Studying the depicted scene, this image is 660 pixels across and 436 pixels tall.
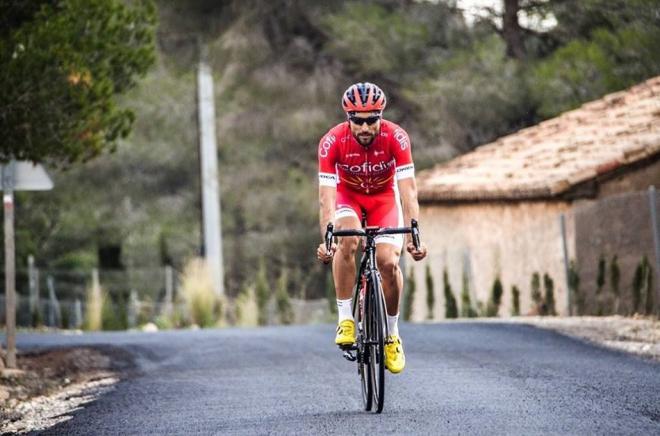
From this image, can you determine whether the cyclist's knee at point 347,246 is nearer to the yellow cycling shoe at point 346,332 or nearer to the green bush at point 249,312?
the yellow cycling shoe at point 346,332

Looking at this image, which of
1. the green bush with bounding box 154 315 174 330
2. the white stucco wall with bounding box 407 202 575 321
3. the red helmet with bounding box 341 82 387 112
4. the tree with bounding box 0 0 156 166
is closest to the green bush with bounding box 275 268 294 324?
the green bush with bounding box 154 315 174 330

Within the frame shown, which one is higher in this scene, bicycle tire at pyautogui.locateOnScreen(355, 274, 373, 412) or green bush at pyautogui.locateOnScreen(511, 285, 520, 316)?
green bush at pyautogui.locateOnScreen(511, 285, 520, 316)

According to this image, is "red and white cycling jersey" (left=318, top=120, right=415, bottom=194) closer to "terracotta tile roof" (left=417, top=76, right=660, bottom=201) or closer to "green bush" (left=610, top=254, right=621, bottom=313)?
"green bush" (left=610, top=254, right=621, bottom=313)

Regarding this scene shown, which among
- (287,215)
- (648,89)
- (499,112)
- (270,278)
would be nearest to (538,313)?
(648,89)

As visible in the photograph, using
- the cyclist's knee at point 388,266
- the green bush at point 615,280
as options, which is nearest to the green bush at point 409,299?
the green bush at point 615,280

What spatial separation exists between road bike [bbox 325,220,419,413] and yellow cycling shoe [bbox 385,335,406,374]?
11cm

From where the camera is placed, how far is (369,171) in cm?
1050

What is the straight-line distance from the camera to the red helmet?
9.97m

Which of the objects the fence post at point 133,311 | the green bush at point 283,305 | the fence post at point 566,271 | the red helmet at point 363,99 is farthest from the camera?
the fence post at point 133,311

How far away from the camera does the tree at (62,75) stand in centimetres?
1541

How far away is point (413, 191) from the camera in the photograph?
10.2 meters

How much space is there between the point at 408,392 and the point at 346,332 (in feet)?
3.98

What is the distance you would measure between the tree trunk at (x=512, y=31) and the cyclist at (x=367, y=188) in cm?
A: 2661

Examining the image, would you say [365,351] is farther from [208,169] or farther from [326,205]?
[208,169]
